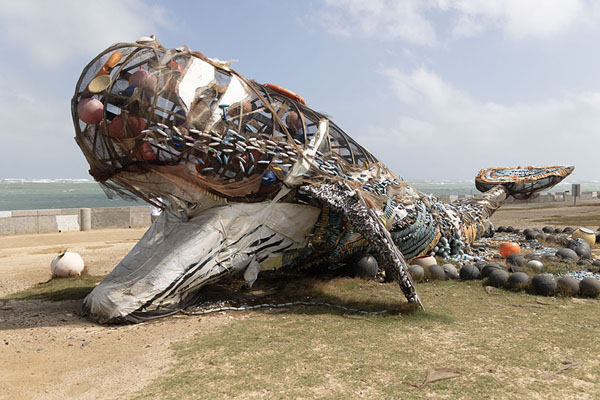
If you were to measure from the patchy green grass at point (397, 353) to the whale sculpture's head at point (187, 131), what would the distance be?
75.5 inches

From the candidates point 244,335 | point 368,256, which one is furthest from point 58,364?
point 368,256

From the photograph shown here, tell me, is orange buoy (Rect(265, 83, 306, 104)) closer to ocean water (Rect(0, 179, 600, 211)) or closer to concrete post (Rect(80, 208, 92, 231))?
ocean water (Rect(0, 179, 600, 211))

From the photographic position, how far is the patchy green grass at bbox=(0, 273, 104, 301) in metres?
7.02

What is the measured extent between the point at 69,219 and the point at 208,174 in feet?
46.2

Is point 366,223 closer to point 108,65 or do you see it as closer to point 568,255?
point 108,65

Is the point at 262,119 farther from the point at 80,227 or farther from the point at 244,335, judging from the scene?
the point at 80,227

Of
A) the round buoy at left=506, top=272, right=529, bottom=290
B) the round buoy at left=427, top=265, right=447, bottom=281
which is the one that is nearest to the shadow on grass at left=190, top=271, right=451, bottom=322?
the round buoy at left=427, top=265, right=447, bottom=281

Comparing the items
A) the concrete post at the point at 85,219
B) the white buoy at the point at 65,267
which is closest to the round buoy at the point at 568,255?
the white buoy at the point at 65,267

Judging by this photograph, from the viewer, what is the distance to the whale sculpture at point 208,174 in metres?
5.45

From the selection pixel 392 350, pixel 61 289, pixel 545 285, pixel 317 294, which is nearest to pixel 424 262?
pixel 545 285

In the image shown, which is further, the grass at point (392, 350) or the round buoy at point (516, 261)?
the round buoy at point (516, 261)

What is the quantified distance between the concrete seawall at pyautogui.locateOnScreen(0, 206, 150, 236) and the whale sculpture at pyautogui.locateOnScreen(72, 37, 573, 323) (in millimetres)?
12422

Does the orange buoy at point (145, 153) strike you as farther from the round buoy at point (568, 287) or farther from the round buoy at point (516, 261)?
the round buoy at point (516, 261)

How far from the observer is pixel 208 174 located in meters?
6.04
